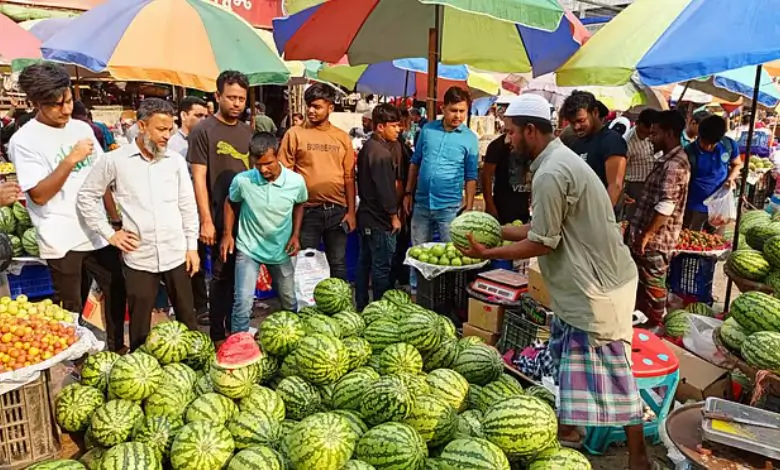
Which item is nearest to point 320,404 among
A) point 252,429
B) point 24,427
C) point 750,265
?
point 252,429

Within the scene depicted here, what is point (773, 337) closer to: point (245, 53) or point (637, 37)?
point (637, 37)

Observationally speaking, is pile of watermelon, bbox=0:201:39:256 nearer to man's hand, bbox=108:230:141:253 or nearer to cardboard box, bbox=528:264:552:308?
man's hand, bbox=108:230:141:253

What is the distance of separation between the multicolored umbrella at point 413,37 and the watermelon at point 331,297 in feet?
10.4

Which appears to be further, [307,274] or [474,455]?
[307,274]

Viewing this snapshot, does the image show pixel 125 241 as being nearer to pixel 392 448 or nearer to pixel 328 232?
pixel 328 232

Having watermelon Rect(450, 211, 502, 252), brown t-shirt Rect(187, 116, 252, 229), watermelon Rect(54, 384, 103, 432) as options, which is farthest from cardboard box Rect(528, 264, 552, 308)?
watermelon Rect(54, 384, 103, 432)

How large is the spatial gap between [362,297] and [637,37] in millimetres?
3285

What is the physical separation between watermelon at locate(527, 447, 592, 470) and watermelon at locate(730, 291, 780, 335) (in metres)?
1.85

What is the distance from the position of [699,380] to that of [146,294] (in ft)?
12.8

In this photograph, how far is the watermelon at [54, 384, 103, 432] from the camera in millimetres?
2783

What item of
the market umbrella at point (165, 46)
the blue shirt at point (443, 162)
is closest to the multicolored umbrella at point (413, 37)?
the market umbrella at point (165, 46)

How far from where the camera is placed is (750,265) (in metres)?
4.41

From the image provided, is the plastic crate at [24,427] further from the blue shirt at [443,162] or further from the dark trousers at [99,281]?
the blue shirt at [443,162]

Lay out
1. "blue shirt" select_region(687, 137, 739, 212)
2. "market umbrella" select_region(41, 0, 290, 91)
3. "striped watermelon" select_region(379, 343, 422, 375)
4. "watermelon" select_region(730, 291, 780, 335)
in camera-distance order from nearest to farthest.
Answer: "striped watermelon" select_region(379, 343, 422, 375)
"watermelon" select_region(730, 291, 780, 335)
"market umbrella" select_region(41, 0, 290, 91)
"blue shirt" select_region(687, 137, 739, 212)
